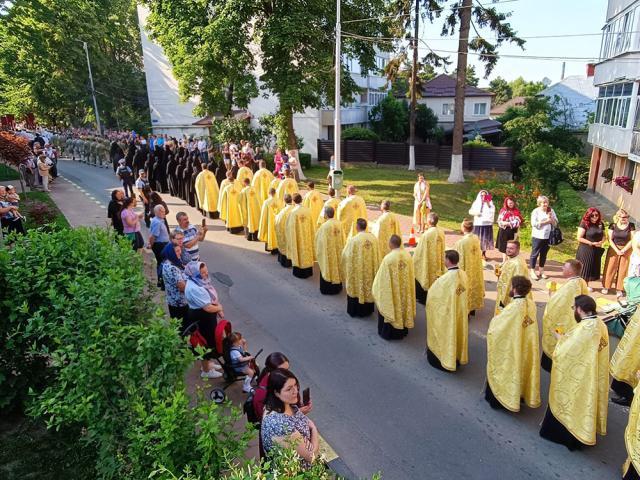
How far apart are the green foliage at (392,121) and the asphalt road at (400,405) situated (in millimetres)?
27009

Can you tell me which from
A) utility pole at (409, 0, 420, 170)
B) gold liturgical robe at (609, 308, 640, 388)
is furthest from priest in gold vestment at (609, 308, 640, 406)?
utility pole at (409, 0, 420, 170)

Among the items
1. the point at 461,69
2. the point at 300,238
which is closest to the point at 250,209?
the point at 300,238

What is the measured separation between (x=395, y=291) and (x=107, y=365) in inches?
185

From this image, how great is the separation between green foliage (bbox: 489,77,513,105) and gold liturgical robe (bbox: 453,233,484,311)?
7502 centimetres

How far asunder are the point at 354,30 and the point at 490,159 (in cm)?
1172

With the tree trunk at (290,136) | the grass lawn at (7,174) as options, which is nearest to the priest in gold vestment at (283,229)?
the tree trunk at (290,136)

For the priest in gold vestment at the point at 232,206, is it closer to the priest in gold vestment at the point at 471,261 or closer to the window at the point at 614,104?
the priest in gold vestment at the point at 471,261

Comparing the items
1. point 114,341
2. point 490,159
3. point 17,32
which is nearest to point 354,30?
point 490,159

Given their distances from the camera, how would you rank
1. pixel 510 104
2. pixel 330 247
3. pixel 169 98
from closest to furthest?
pixel 330 247 < pixel 169 98 < pixel 510 104

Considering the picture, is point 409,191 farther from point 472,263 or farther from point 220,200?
point 472,263

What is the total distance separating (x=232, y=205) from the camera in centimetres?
1355

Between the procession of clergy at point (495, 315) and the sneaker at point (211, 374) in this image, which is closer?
the procession of clergy at point (495, 315)

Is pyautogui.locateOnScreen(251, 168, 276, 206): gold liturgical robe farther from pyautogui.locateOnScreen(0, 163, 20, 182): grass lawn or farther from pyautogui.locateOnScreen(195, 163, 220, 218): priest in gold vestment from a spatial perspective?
pyautogui.locateOnScreen(0, 163, 20, 182): grass lawn

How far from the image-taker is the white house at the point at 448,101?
138 feet
